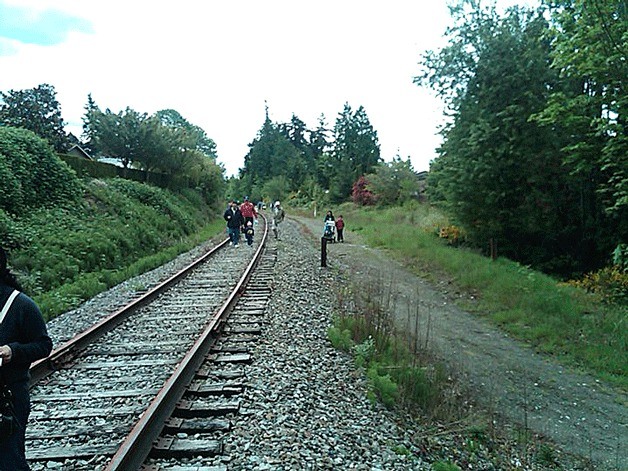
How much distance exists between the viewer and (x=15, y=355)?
299cm

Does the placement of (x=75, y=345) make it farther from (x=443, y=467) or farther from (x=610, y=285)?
(x=610, y=285)

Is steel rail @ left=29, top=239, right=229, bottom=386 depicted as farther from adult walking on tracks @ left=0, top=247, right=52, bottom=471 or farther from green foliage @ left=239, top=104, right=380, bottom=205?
green foliage @ left=239, top=104, right=380, bottom=205

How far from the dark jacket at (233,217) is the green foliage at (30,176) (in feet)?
18.4

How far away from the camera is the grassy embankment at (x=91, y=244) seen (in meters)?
11.5

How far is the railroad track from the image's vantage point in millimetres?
4137

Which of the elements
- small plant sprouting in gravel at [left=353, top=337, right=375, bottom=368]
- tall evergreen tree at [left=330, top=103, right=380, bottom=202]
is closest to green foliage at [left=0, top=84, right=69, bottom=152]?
tall evergreen tree at [left=330, top=103, right=380, bottom=202]

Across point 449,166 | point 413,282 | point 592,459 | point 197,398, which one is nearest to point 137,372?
point 197,398

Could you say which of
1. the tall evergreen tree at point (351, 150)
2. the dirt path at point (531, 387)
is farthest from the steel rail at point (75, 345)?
the tall evergreen tree at point (351, 150)

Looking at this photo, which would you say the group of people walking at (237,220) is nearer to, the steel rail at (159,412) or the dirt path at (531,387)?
the dirt path at (531,387)

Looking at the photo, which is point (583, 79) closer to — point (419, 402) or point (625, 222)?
point (625, 222)

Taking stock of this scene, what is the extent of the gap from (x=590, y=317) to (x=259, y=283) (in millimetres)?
7794

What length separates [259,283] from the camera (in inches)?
475

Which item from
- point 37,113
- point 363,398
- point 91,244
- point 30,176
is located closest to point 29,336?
point 363,398

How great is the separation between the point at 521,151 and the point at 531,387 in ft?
37.9
